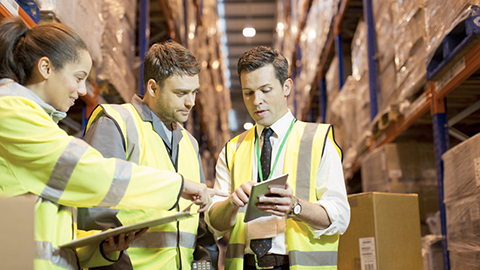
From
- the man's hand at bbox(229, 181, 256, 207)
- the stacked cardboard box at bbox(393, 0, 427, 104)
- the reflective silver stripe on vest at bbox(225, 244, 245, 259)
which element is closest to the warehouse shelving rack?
the stacked cardboard box at bbox(393, 0, 427, 104)

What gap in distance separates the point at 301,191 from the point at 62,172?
1185 mm

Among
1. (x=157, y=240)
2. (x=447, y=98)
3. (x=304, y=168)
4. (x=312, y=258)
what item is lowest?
(x=312, y=258)

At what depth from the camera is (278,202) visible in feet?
6.53

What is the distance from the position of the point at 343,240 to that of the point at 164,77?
5.47 feet

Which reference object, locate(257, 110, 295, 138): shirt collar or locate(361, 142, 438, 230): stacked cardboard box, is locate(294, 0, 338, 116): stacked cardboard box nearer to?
locate(361, 142, 438, 230): stacked cardboard box

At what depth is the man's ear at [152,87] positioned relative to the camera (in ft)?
7.77

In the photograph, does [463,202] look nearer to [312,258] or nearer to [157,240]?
[312,258]

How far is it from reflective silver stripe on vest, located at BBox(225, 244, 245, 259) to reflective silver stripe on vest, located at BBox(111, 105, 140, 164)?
661 millimetres

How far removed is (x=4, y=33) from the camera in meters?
1.71

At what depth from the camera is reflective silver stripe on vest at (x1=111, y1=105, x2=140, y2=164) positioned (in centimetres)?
214

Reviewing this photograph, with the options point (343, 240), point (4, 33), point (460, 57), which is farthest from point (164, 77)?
point (460, 57)

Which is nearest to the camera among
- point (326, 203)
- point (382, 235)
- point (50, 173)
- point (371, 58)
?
point (50, 173)

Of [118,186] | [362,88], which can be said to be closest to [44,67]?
[118,186]

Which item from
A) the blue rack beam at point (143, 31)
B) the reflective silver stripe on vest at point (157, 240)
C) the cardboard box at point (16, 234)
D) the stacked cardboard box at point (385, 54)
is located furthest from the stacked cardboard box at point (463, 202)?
the blue rack beam at point (143, 31)
